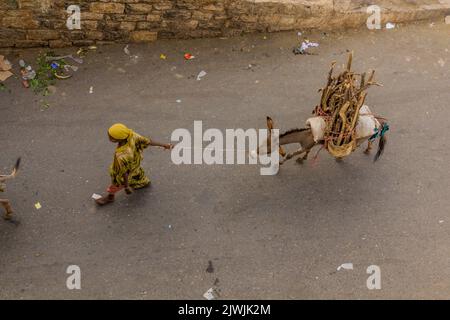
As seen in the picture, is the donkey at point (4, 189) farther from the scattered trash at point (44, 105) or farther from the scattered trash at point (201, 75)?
the scattered trash at point (201, 75)

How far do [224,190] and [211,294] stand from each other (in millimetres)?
1376

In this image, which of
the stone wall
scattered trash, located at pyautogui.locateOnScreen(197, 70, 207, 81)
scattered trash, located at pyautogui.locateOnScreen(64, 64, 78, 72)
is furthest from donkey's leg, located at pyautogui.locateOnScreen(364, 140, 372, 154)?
scattered trash, located at pyautogui.locateOnScreen(64, 64, 78, 72)

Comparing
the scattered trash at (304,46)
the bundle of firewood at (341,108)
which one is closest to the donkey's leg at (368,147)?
the bundle of firewood at (341,108)

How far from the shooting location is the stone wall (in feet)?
23.1

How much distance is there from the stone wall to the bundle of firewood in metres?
2.37

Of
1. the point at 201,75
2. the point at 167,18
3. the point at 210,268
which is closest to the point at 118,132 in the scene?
the point at 210,268

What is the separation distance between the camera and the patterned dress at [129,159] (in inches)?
212

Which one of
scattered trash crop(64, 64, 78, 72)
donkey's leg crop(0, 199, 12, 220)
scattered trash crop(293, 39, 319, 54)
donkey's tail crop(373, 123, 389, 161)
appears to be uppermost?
scattered trash crop(293, 39, 319, 54)

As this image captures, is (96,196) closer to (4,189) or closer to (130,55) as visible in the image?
(4,189)

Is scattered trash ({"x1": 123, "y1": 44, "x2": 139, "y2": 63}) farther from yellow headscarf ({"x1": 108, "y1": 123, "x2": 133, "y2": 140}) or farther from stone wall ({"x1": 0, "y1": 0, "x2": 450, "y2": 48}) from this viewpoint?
yellow headscarf ({"x1": 108, "y1": 123, "x2": 133, "y2": 140})

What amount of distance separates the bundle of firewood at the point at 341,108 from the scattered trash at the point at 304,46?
202 centimetres

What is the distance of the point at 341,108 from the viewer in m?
5.59

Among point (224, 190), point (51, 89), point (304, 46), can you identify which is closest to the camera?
point (224, 190)

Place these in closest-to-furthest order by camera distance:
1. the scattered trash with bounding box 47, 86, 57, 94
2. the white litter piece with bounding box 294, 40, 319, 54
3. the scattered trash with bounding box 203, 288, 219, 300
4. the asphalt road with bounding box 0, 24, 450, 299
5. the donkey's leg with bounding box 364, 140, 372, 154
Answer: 1. the scattered trash with bounding box 203, 288, 219, 300
2. the asphalt road with bounding box 0, 24, 450, 299
3. the donkey's leg with bounding box 364, 140, 372, 154
4. the scattered trash with bounding box 47, 86, 57, 94
5. the white litter piece with bounding box 294, 40, 319, 54
